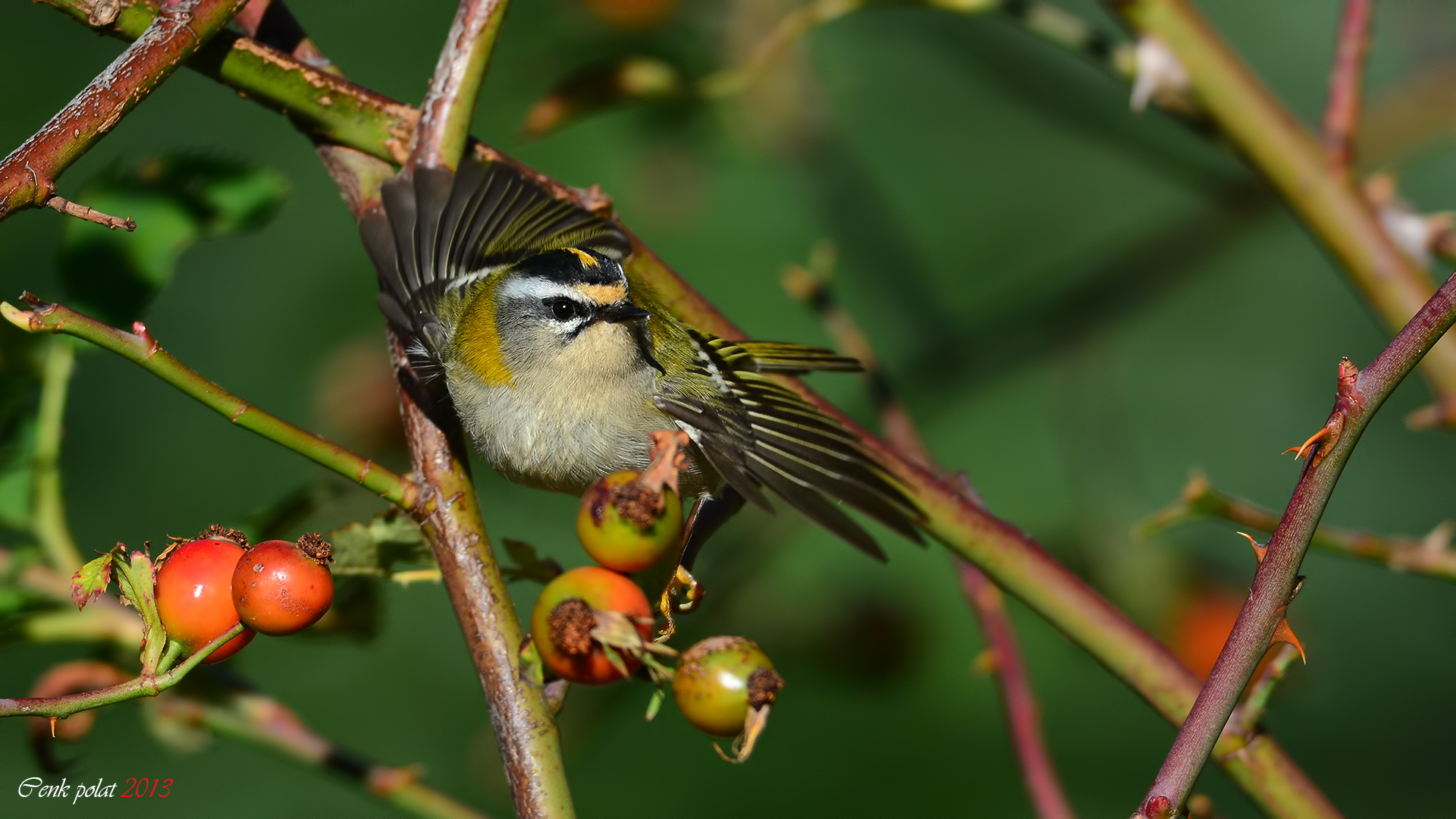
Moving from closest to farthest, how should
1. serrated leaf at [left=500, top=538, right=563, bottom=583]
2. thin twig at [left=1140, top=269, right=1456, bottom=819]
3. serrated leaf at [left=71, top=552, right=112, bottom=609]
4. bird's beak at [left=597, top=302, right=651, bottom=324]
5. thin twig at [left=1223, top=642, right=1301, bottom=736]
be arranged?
thin twig at [left=1140, top=269, right=1456, bottom=819], serrated leaf at [left=71, top=552, right=112, bottom=609], thin twig at [left=1223, top=642, right=1301, bottom=736], serrated leaf at [left=500, top=538, right=563, bottom=583], bird's beak at [left=597, top=302, right=651, bottom=324]

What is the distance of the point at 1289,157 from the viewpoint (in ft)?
6.63

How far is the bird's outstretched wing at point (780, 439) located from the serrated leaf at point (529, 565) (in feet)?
1.09

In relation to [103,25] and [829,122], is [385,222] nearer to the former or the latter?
[103,25]

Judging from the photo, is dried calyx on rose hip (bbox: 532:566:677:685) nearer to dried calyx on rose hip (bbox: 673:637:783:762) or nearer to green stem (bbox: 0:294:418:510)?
dried calyx on rose hip (bbox: 673:637:783:762)

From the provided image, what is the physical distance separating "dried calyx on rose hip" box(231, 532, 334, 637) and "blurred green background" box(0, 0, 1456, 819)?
6.53 ft

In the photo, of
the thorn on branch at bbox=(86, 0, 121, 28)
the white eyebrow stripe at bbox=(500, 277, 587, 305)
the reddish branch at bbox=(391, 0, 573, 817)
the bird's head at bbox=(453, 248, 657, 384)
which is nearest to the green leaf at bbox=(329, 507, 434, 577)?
the reddish branch at bbox=(391, 0, 573, 817)

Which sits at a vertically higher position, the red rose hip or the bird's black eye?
the bird's black eye

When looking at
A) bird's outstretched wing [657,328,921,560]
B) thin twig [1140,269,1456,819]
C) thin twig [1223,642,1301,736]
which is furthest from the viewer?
bird's outstretched wing [657,328,921,560]

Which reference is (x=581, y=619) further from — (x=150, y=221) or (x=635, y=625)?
(x=150, y=221)

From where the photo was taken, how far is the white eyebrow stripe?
2.40 m

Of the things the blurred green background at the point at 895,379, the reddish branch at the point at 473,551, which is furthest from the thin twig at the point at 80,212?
the blurred green background at the point at 895,379

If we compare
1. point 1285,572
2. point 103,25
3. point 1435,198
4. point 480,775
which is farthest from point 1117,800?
point 103,25

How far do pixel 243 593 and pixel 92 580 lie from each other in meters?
0.15

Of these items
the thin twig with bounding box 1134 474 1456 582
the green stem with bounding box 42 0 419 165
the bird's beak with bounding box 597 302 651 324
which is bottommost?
the thin twig with bounding box 1134 474 1456 582
